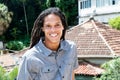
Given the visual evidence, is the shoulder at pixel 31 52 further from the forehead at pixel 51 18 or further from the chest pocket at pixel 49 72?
Result: the forehead at pixel 51 18

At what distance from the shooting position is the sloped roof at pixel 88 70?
522 inches

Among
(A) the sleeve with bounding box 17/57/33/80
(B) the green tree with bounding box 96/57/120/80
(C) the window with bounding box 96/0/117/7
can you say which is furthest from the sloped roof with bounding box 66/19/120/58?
(C) the window with bounding box 96/0/117/7

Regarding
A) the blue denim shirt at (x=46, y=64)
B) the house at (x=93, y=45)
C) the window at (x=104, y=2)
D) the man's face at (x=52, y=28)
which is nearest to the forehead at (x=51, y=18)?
the man's face at (x=52, y=28)

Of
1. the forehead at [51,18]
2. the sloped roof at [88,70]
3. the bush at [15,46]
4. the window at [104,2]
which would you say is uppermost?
the forehead at [51,18]

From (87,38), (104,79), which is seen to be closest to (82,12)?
(87,38)

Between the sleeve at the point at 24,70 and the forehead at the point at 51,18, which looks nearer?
the sleeve at the point at 24,70

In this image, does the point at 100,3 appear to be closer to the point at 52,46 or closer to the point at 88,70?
the point at 88,70

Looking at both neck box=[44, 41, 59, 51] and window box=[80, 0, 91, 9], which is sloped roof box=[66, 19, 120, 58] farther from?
window box=[80, 0, 91, 9]

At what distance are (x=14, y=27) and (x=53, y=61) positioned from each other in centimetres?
3785

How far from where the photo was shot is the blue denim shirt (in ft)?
9.20

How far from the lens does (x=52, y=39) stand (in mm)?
2910

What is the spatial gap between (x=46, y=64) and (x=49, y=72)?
7 cm

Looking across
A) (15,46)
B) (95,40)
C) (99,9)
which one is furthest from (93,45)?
(15,46)

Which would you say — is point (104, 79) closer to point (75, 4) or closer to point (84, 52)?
point (84, 52)
